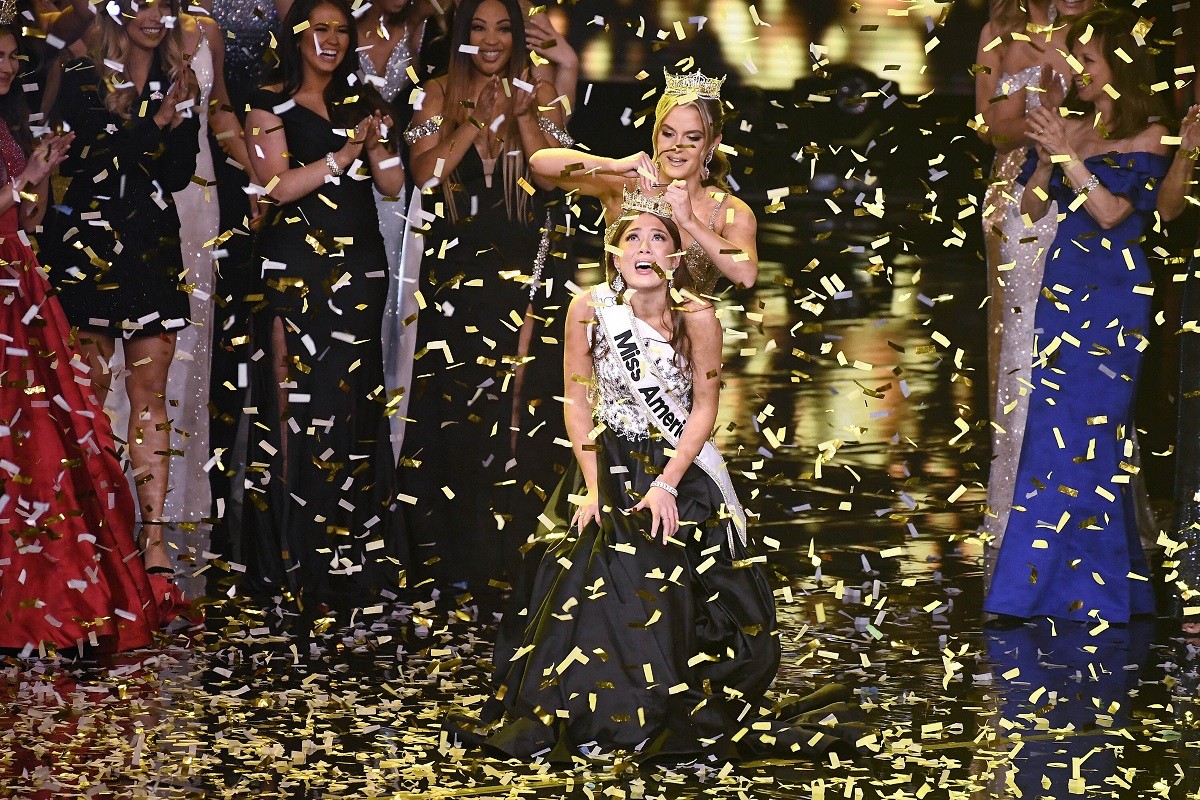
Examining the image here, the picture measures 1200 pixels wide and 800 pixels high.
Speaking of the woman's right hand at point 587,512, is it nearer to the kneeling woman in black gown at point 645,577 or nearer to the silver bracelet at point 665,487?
the kneeling woman in black gown at point 645,577

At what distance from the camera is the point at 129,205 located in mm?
6301

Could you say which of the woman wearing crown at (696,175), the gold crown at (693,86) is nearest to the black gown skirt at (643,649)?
the woman wearing crown at (696,175)

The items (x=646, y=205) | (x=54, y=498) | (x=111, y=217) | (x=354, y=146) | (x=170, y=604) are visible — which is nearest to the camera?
(x=646, y=205)

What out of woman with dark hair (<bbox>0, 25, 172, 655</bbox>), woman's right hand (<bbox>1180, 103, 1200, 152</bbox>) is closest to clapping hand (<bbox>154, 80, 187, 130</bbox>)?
woman with dark hair (<bbox>0, 25, 172, 655</bbox>)

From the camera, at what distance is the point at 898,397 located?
739 centimetres

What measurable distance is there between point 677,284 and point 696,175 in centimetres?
50

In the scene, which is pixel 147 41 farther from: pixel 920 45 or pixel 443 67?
pixel 920 45

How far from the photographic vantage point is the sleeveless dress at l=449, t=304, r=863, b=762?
4320 millimetres

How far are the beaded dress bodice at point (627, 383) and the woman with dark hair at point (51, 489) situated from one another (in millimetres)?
1934

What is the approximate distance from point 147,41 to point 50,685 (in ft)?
8.43

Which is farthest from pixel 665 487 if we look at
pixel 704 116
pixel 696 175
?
pixel 704 116

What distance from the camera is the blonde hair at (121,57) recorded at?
6285mm

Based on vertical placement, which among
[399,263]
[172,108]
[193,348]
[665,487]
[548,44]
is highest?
[548,44]

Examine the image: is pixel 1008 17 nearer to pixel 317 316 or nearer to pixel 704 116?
pixel 704 116
